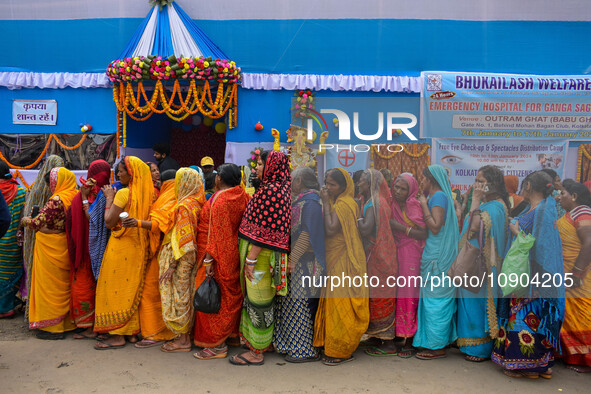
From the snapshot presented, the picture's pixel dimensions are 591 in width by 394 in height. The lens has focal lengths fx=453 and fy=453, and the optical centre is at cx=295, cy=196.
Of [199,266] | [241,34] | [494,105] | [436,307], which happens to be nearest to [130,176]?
[199,266]

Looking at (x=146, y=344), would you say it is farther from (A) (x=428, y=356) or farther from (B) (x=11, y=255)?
(A) (x=428, y=356)

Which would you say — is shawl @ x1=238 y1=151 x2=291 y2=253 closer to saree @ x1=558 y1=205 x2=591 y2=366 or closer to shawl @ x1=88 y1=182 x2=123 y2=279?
shawl @ x1=88 y1=182 x2=123 y2=279

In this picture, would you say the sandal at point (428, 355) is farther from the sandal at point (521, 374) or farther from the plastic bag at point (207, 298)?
the plastic bag at point (207, 298)

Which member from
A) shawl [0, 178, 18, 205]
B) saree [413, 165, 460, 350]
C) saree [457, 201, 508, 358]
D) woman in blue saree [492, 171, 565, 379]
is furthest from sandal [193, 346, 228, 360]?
shawl [0, 178, 18, 205]

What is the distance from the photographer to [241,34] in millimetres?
6578

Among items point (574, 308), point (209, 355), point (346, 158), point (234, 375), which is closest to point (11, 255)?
point (209, 355)

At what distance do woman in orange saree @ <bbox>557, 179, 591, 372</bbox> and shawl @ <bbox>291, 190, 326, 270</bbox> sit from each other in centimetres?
171

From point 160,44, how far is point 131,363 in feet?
14.6

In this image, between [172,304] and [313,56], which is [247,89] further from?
[172,304]

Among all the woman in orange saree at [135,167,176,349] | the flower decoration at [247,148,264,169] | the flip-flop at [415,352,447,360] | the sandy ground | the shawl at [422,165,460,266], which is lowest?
the sandy ground

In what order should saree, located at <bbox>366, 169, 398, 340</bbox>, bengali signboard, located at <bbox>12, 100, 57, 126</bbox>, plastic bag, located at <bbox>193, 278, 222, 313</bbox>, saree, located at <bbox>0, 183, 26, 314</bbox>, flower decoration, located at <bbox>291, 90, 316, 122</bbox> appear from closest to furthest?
1. plastic bag, located at <bbox>193, 278, 222, 313</bbox>
2. saree, located at <bbox>366, 169, 398, 340</bbox>
3. saree, located at <bbox>0, 183, 26, 314</bbox>
4. flower decoration, located at <bbox>291, 90, 316, 122</bbox>
5. bengali signboard, located at <bbox>12, 100, 57, 126</bbox>

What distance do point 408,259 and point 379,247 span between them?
0.26 meters

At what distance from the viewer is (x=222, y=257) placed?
3365 millimetres

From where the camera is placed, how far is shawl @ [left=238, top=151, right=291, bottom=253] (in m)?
3.18
